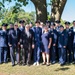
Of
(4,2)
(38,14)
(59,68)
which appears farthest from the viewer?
(4,2)

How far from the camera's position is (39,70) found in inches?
542

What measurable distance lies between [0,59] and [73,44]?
391 centimetres

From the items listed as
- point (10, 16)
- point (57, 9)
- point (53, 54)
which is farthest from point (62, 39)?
point (10, 16)

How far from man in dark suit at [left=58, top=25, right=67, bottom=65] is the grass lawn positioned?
0.35 metres

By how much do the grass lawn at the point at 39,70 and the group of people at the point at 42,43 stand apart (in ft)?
1.34

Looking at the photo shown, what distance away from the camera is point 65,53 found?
14984mm

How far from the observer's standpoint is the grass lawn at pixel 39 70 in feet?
43.6

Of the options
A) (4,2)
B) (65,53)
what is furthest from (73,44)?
(4,2)

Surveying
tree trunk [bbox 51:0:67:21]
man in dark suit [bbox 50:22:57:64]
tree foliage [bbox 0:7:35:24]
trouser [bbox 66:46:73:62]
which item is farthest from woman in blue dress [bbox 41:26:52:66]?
tree trunk [bbox 51:0:67:21]

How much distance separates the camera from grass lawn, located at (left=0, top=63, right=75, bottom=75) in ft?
43.6

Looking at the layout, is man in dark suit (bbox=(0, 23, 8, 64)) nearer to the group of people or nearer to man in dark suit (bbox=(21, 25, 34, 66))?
the group of people

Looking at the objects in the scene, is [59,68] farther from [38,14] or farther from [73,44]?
[38,14]

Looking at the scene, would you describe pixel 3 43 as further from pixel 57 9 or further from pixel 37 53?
pixel 57 9

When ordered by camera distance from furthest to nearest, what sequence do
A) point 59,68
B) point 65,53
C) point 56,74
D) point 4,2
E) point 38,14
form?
point 4,2, point 38,14, point 65,53, point 59,68, point 56,74
